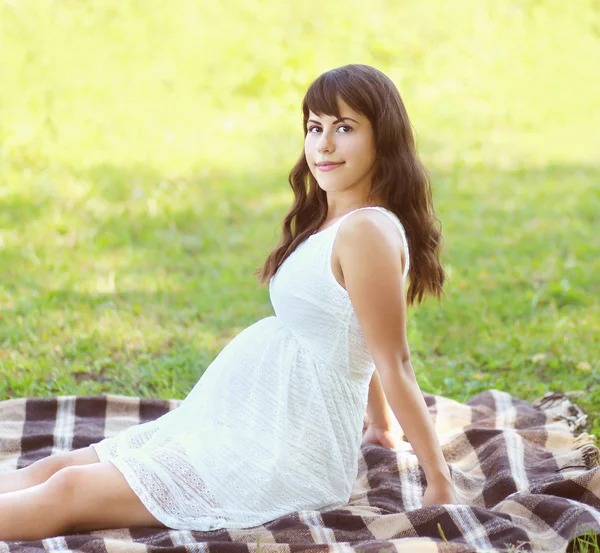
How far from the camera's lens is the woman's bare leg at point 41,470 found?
2.70 meters

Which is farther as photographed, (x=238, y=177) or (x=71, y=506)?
(x=238, y=177)

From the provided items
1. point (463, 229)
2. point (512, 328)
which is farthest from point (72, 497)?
point (463, 229)

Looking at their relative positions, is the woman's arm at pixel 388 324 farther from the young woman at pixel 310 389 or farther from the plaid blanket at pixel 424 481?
the plaid blanket at pixel 424 481

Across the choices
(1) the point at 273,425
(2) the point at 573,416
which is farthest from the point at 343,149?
(2) the point at 573,416

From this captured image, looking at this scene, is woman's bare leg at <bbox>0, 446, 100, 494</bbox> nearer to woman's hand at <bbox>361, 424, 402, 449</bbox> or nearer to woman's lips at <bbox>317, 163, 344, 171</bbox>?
woman's hand at <bbox>361, 424, 402, 449</bbox>

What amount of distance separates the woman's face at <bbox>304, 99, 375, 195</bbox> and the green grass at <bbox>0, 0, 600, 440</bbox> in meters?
1.50

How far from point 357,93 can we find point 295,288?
0.62 metres

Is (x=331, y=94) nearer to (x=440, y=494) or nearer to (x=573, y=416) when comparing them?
(x=440, y=494)

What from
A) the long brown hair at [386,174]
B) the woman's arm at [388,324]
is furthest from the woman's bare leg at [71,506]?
the long brown hair at [386,174]

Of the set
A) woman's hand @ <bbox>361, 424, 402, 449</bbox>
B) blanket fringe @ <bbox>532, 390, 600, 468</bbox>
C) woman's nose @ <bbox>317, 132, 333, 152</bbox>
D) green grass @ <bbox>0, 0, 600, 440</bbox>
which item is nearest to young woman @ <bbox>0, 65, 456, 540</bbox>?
woman's nose @ <bbox>317, 132, 333, 152</bbox>

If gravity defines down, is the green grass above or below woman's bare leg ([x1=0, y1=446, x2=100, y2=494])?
above

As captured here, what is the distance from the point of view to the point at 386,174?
276cm

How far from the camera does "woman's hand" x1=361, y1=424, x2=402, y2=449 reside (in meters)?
3.27

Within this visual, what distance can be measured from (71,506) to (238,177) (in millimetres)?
4441
